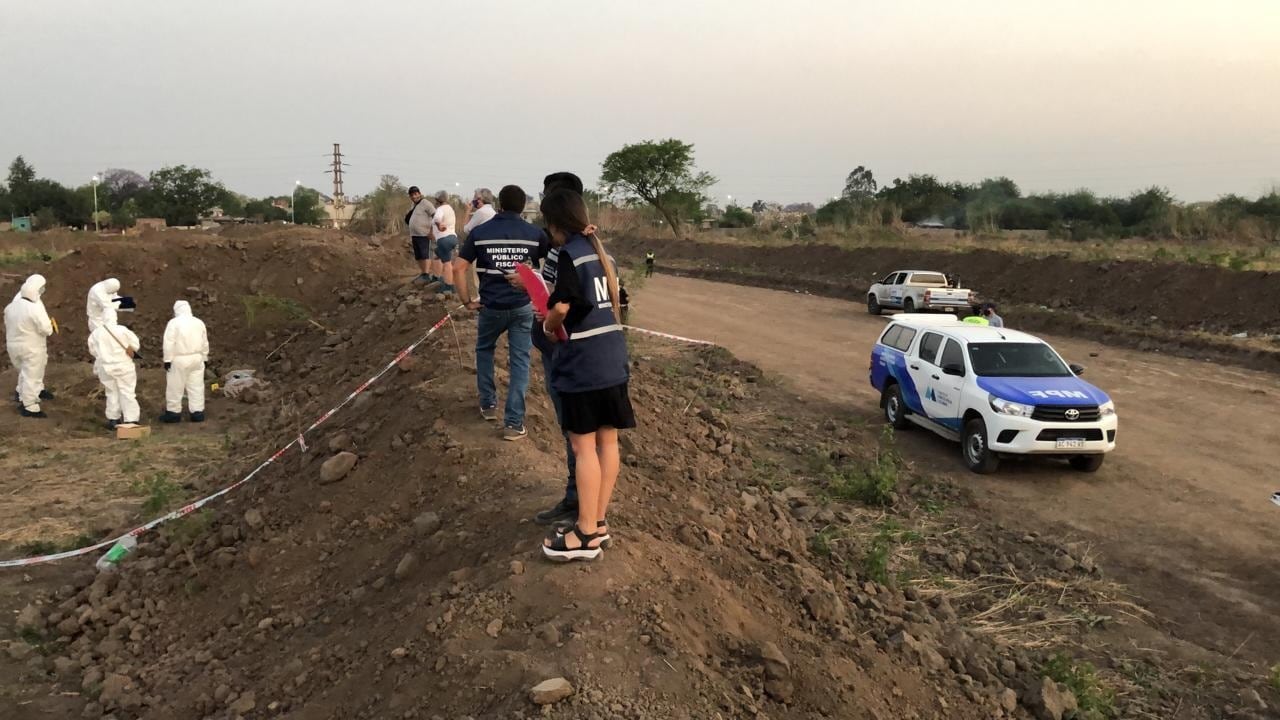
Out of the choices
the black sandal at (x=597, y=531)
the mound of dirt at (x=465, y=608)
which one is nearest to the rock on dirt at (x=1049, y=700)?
the mound of dirt at (x=465, y=608)

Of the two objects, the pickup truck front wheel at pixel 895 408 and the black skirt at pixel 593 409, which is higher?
the black skirt at pixel 593 409

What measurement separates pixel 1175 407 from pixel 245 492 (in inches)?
543

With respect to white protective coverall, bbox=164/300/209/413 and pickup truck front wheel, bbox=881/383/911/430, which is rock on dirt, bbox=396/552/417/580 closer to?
white protective coverall, bbox=164/300/209/413

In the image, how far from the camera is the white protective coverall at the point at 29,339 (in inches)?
474

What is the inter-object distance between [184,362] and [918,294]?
19.7 metres

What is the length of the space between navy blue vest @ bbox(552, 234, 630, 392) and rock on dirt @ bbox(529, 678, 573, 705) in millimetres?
1491

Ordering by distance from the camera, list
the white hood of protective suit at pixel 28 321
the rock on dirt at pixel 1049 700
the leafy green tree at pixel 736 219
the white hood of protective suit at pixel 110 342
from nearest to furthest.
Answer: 1. the rock on dirt at pixel 1049 700
2. the white hood of protective suit at pixel 110 342
3. the white hood of protective suit at pixel 28 321
4. the leafy green tree at pixel 736 219

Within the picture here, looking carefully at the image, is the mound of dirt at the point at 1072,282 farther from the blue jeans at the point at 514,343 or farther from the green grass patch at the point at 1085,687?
the blue jeans at the point at 514,343

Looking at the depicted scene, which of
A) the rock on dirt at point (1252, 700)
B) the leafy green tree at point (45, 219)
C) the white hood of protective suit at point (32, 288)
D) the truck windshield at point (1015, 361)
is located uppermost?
the leafy green tree at point (45, 219)

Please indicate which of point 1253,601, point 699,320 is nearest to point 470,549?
point 1253,601

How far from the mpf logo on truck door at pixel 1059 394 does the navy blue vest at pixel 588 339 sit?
7276mm

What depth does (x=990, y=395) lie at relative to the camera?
10.3 meters

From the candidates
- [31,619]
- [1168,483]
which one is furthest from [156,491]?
[1168,483]

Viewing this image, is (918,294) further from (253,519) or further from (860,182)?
(860,182)
